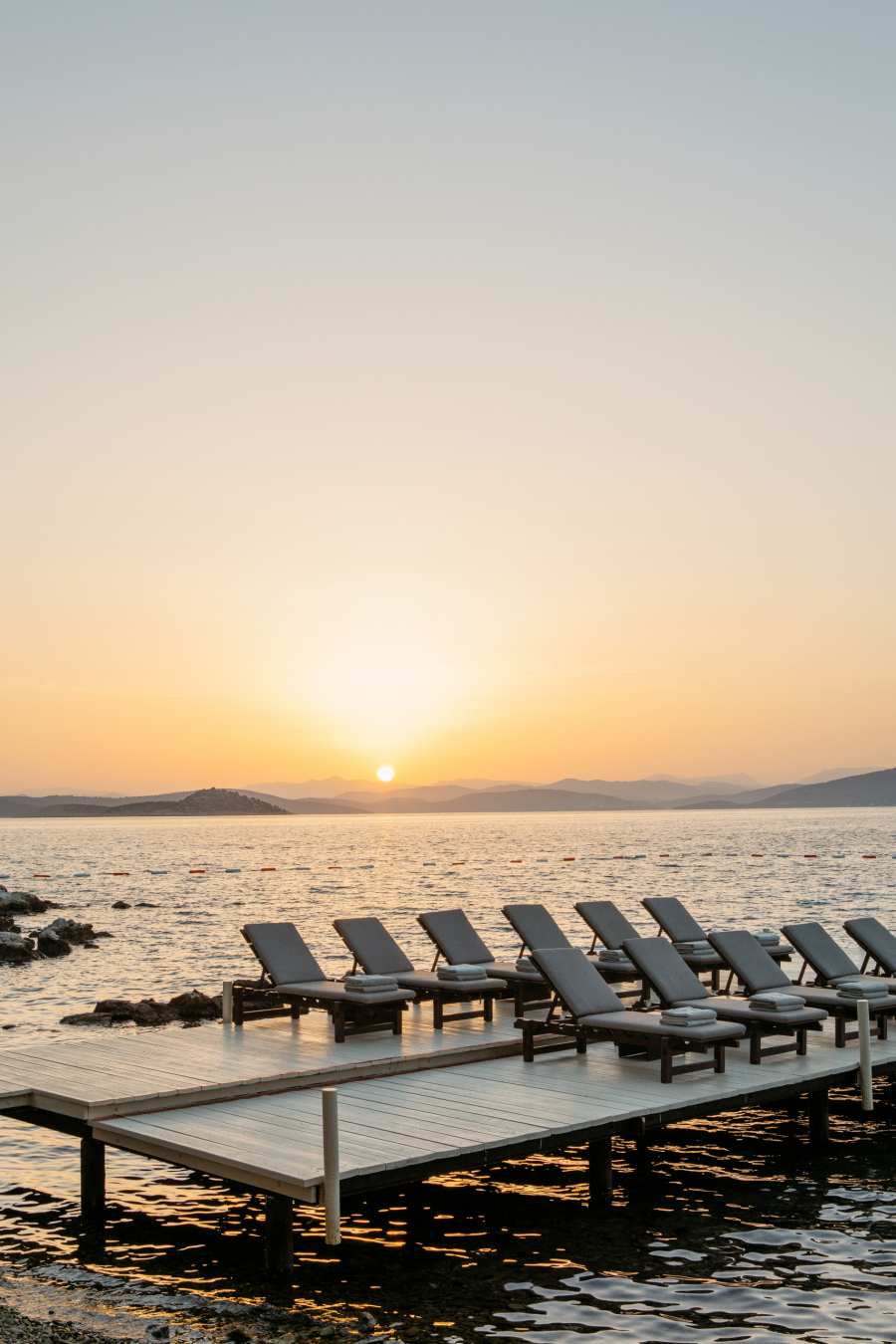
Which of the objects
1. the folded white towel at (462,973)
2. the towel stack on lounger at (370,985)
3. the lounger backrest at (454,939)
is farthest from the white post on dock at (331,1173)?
the lounger backrest at (454,939)

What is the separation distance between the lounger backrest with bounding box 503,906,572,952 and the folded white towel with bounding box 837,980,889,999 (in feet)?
9.78

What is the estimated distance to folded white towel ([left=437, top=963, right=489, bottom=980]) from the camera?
12.0 meters

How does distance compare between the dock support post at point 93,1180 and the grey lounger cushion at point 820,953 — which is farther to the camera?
the grey lounger cushion at point 820,953

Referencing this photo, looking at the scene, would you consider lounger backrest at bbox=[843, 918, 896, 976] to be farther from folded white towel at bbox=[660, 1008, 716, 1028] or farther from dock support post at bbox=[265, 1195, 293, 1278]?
dock support post at bbox=[265, 1195, 293, 1278]

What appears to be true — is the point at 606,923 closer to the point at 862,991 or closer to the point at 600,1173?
the point at 862,991

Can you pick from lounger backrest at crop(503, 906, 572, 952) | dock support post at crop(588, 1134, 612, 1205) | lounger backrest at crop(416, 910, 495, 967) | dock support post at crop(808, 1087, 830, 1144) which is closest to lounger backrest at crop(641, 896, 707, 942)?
lounger backrest at crop(503, 906, 572, 952)

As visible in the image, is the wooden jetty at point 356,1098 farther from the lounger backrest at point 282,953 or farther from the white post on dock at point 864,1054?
the lounger backrest at point 282,953

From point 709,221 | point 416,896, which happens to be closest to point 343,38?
point 709,221

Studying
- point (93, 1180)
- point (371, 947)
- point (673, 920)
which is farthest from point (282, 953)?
point (673, 920)

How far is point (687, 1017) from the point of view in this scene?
381 inches

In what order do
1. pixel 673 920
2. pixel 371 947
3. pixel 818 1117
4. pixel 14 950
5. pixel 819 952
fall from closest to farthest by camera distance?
pixel 818 1117 < pixel 371 947 < pixel 819 952 < pixel 673 920 < pixel 14 950

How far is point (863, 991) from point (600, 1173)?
381 cm

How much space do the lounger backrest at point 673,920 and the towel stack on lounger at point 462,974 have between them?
3.30m

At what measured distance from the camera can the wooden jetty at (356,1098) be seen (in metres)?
7.67
